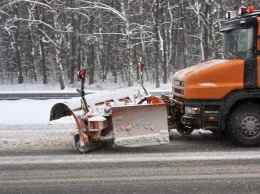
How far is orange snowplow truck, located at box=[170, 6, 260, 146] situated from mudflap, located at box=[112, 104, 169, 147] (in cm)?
58

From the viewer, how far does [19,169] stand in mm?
5629

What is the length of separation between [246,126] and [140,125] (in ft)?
6.26

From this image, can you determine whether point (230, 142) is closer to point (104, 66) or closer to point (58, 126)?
point (58, 126)

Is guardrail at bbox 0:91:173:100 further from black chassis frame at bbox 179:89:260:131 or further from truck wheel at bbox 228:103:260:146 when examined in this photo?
truck wheel at bbox 228:103:260:146

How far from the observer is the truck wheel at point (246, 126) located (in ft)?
21.7

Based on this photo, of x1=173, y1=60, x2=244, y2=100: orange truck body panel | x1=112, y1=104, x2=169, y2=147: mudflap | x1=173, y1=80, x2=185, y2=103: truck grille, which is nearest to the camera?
x1=112, y1=104, x2=169, y2=147: mudflap

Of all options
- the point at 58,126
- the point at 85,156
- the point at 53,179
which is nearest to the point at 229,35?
the point at 85,156

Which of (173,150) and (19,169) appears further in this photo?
(173,150)

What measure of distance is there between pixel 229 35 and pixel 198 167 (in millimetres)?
2898

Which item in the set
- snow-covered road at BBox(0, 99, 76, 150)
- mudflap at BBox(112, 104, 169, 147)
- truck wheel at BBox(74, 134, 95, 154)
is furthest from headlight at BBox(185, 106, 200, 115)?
snow-covered road at BBox(0, 99, 76, 150)

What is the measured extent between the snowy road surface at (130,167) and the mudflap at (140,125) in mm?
250

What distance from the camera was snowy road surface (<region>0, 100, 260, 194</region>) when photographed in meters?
4.73

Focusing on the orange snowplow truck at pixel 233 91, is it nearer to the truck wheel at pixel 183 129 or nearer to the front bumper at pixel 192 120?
the front bumper at pixel 192 120

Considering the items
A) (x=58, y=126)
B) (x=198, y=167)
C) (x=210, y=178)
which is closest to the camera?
(x=210, y=178)
